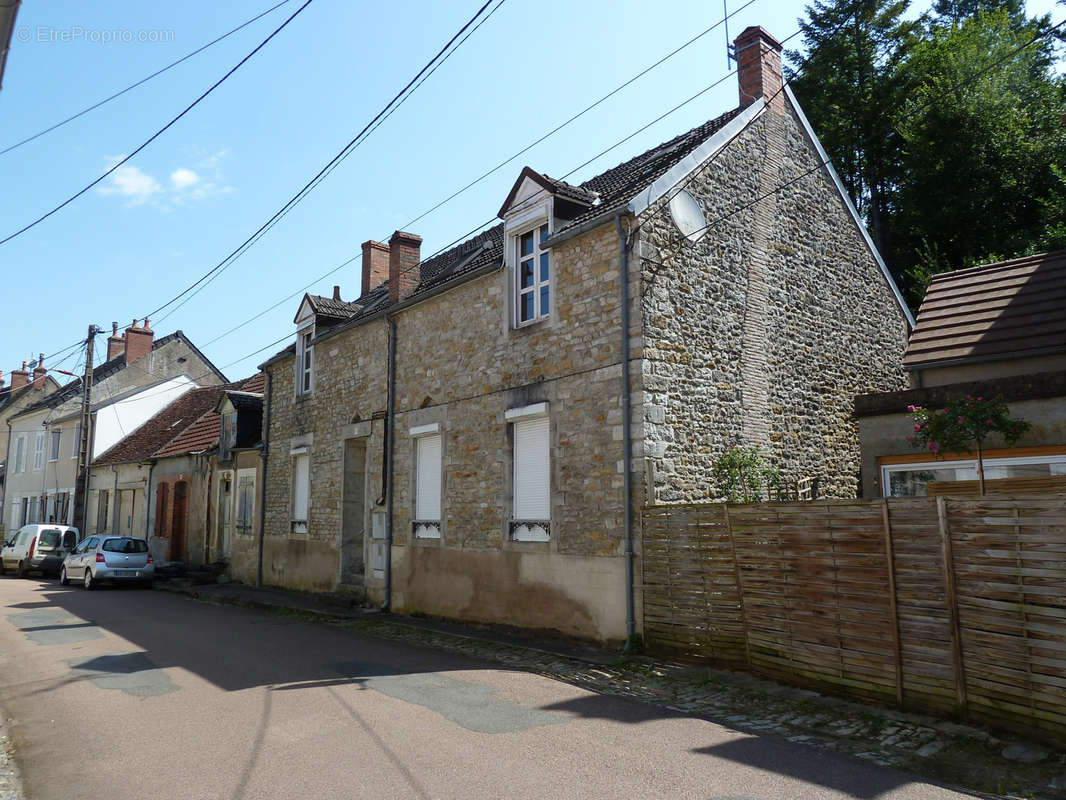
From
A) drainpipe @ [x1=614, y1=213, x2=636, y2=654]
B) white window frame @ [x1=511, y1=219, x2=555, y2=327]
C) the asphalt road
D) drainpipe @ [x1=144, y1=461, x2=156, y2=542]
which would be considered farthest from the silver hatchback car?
drainpipe @ [x1=614, y1=213, x2=636, y2=654]

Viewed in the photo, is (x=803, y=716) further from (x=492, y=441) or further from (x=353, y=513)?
(x=353, y=513)

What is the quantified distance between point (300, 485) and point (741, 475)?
11.6 meters

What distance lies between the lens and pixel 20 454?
38.0 metres

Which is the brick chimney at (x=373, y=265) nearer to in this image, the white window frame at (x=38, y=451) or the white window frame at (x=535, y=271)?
the white window frame at (x=535, y=271)

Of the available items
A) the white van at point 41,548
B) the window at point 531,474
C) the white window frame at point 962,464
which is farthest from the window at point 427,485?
the white van at point 41,548

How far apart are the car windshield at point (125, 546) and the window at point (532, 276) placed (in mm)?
14130

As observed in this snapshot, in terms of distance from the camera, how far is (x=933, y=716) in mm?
6578

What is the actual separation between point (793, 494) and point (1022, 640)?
6502 mm

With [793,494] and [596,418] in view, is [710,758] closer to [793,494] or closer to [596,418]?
[596,418]

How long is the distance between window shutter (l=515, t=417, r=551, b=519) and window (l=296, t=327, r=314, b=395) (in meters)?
8.63

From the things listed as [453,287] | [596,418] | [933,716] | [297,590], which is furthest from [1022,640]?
[297,590]

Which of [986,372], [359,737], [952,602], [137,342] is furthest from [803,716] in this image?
[137,342]

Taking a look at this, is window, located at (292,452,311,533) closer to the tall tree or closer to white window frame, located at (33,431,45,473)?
the tall tree

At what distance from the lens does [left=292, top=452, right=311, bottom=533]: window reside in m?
18.5
